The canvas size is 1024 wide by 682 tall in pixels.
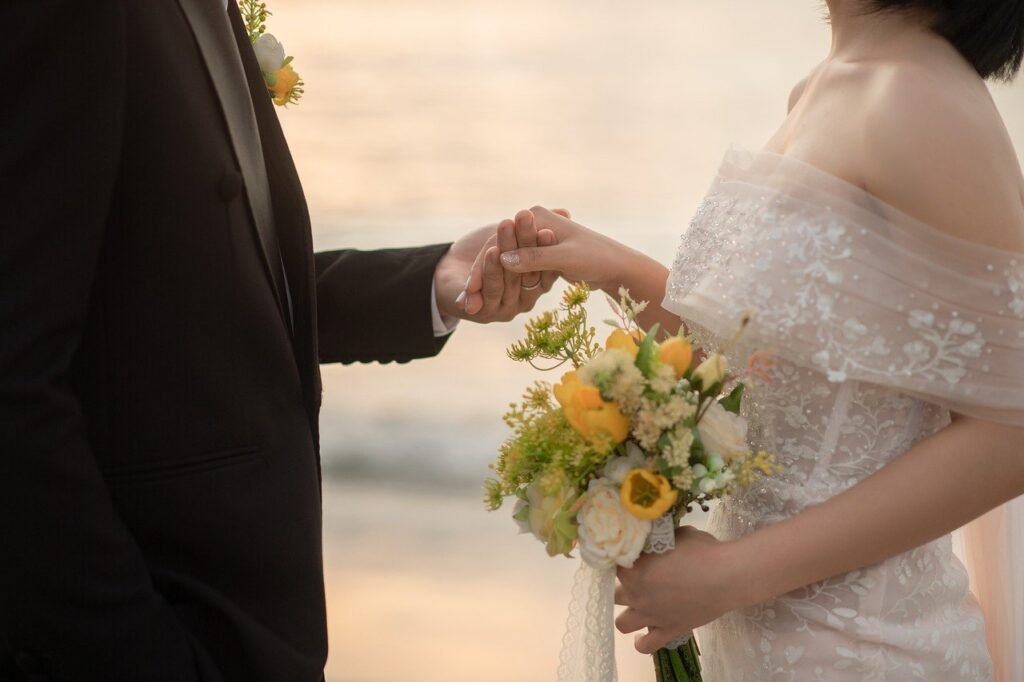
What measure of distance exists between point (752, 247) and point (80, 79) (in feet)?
2.61

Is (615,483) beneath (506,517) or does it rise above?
above

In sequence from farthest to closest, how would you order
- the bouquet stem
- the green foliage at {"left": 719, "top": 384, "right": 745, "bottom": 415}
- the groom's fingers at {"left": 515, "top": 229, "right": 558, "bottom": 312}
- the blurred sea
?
the blurred sea, the groom's fingers at {"left": 515, "top": 229, "right": 558, "bottom": 312}, the bouquet stem, the green foliage at {"left": 719, "top": 384, "right": 745, "bottom": 415}

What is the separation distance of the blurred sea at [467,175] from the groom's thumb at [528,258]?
196 centimetres

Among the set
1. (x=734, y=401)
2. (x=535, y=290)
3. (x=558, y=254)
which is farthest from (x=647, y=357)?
(x=535, y=290)

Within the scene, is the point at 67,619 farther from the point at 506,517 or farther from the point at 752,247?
the point at 506,517

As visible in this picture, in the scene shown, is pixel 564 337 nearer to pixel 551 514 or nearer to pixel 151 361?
pixel 551 514

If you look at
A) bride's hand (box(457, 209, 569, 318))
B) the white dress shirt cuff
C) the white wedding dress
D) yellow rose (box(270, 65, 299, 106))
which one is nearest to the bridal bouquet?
the white wedding dress

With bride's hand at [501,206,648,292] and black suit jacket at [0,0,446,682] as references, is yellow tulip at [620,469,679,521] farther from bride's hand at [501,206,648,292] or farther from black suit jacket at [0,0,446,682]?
bride's hand at [501,206,648,292]

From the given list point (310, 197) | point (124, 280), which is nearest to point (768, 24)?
point (310, 197)

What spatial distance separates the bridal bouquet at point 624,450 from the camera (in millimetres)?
1076

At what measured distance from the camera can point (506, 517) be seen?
3.91 meters

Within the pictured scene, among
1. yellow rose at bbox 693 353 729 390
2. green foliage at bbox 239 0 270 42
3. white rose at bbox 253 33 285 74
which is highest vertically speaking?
green foliage at bbox 239 0 270 42

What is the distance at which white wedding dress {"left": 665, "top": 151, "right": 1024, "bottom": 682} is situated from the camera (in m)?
1.15

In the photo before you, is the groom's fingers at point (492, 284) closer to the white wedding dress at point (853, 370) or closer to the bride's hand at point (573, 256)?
the bride's hand at point (573, 256)
